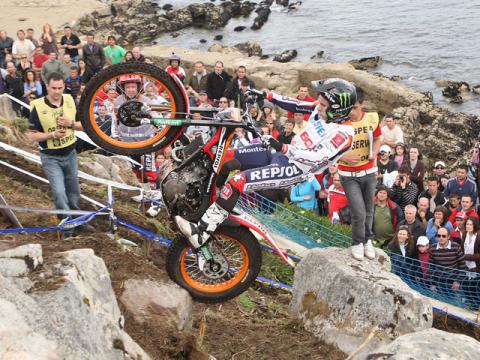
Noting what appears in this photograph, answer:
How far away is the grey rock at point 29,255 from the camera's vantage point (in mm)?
5164

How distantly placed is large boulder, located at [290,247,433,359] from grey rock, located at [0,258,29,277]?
10.7 ft

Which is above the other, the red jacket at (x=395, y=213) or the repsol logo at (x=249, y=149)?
the repsol logo at (x=249, y=149)

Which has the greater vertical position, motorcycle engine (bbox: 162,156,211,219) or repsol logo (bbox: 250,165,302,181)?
repsol logo (bbox: 250,165,302,181)

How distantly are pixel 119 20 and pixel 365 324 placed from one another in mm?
31925

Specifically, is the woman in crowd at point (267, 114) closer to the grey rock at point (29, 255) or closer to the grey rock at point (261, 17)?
the grey rock at point (29, 255)

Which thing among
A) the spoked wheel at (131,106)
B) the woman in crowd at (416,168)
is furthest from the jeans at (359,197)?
the woman in crowd at (416,168)

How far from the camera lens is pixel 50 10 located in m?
30.7

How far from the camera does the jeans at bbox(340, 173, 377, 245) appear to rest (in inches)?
289

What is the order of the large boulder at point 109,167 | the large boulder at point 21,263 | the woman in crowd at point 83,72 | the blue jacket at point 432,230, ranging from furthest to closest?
1. the woman in crowd at point 83,72
2. the large boulder at point 109,167
3. the blue jacket at point 432,230
4. the large boulder at point 21,263

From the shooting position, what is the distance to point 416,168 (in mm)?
12414

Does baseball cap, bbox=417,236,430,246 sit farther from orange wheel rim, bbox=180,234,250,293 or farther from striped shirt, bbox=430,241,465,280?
orange wheel rim, bbox=180,234,250,293

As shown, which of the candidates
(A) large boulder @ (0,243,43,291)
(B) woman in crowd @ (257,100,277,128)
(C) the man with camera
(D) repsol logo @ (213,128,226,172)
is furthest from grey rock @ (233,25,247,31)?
(A) large boulder @ (0,243,43,291)

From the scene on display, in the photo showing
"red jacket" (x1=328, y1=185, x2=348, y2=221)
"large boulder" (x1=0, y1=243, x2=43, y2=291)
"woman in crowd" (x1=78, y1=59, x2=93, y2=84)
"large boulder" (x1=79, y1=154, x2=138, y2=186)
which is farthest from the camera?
"woman in crowd" (x1=78, y1=59, x2=93, y2=84)

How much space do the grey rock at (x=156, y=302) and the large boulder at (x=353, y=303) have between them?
Result: 1.44 m
